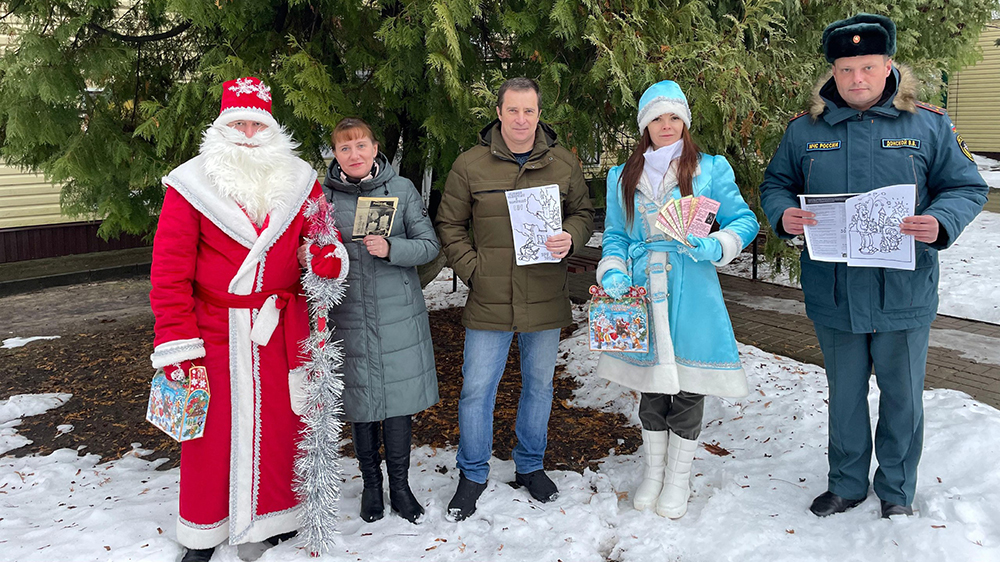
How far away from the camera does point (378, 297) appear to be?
11.4 feet

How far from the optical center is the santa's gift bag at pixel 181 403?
304cm

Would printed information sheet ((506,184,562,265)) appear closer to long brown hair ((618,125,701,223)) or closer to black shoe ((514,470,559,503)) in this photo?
long brown hair ((618,125,701,223))

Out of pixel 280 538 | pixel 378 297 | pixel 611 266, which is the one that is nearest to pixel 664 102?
pixel 611 266

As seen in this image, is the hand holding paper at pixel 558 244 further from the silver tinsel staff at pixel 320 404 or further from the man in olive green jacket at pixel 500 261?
the silver tinsel staff at pixel 320 404

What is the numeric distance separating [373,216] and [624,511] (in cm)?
203

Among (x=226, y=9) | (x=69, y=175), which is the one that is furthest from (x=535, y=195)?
(x=69, y=175)

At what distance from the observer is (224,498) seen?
328cm

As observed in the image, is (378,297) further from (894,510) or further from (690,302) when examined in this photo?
(894,510)

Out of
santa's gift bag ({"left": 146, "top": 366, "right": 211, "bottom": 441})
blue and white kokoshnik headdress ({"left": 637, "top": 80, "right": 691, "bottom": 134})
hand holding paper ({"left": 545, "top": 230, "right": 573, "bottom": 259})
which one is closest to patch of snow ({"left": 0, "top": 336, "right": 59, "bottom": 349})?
santa's gift bag ({"left": 146, "top": 366, "right": 211, "bottom": 441})

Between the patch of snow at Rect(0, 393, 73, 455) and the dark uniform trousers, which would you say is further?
the patch of snow at Rect(0, 393, 73, 455)

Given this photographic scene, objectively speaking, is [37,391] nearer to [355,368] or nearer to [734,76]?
[355,368]

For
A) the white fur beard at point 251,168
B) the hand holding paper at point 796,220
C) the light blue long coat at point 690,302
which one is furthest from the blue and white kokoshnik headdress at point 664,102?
the white fur beard at point 251,168

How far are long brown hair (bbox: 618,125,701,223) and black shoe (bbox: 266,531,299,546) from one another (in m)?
2.30

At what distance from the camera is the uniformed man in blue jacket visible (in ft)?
10.5
